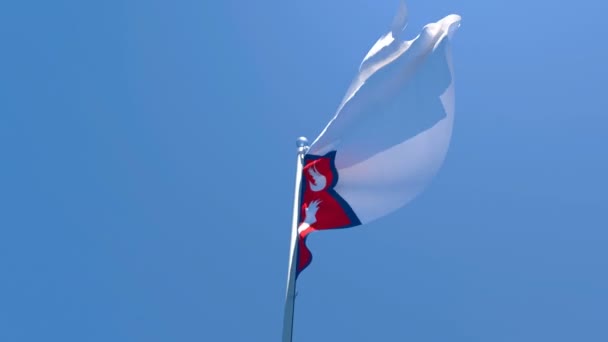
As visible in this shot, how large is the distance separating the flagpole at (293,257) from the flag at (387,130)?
18 centimetres

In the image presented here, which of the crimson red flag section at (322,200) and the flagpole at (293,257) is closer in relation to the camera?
the flagpole at (293,257)

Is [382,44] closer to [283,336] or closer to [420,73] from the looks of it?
[420,73]

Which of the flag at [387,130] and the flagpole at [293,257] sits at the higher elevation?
the flag at [387,130]

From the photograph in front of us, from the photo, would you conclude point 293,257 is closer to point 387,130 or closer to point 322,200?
point 322,200

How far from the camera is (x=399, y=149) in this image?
845 cm

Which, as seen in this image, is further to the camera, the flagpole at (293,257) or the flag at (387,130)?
the flag at (387,130)

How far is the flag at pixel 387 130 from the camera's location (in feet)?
26.8

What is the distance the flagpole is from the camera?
6.90m

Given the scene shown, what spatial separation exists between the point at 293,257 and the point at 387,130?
2.04 m

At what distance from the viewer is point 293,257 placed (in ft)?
24.2

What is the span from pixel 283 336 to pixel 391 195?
233 cm

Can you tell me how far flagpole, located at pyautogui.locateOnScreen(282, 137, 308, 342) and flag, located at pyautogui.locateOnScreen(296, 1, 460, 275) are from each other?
0.18 meters

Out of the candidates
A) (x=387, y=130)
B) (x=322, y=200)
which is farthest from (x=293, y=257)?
(x=387, y=130)

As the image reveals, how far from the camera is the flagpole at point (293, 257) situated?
6.90 m
